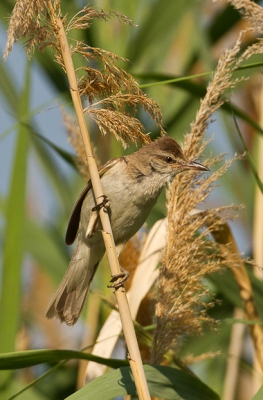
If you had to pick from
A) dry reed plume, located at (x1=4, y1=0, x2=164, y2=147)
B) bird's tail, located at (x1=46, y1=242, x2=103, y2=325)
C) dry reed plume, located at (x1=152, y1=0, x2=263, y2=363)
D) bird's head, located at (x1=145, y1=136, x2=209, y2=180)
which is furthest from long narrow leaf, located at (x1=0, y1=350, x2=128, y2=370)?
bird's head, located at (x1=145, y1=136, x2=209, y2=180)

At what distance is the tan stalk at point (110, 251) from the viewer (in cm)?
150

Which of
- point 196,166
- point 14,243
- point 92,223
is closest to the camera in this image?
point 196,166

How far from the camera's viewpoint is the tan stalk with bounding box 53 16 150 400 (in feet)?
4.91

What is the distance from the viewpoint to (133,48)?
3.29m

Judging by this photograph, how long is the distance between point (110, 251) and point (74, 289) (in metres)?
0.93

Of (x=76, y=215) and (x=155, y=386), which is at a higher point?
(x=76, y=215)

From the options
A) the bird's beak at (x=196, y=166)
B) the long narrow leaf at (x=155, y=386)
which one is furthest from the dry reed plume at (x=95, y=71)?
the long narrow leaf at (x=155, y=386)

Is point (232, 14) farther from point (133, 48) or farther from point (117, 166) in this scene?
point (117, 166)

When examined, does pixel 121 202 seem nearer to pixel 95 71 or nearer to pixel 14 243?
pixel 14 243

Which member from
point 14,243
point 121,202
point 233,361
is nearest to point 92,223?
point 121,202

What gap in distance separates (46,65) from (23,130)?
3.55 ft

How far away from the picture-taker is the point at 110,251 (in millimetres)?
1592

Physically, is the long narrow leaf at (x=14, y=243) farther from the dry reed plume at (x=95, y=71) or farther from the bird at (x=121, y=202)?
the dry reed plume at (x=95, y=71)

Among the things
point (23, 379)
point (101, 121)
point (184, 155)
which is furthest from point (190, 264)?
point (23, 379)
